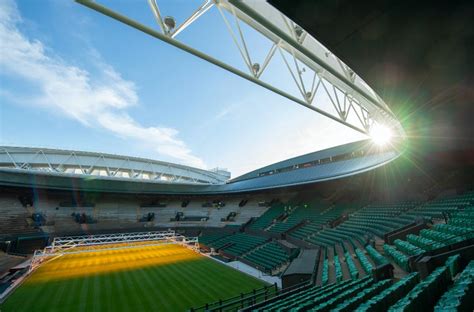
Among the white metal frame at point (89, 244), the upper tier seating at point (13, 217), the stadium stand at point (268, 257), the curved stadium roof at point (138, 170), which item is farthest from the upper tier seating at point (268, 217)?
the upper tier seating at point (13, 217)

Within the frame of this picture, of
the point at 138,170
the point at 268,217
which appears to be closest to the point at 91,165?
the point at 138,170

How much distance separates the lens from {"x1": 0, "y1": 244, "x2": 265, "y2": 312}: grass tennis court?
1291cm

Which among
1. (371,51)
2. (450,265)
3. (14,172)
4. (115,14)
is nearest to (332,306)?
(450,265)

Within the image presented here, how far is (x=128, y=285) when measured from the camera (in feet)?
51.9

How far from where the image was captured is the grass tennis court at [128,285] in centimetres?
1291

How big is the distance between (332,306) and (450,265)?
448cm

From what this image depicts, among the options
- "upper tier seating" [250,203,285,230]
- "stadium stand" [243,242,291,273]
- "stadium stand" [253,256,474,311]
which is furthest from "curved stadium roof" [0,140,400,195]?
"stadium stand" [253,256,474,311]

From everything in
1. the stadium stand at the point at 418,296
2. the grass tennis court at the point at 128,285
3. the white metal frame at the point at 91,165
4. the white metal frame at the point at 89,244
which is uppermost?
the white metal frame at the point at 91,165

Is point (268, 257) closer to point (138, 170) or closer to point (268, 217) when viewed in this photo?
point (268, 217)

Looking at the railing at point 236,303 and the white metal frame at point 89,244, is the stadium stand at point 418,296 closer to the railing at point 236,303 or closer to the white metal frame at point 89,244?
the railing at point 236,303

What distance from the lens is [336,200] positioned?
31109 mm

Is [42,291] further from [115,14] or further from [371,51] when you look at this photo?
[371,51]

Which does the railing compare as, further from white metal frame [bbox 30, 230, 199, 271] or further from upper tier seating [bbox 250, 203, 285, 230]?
upper tier seating [bbox 250, 203, 285, 230]

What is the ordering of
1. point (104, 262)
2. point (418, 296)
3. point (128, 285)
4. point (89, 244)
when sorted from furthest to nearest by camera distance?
point (89, 244) → point (104, 262) → point (128, 285) → point (418, 296)
